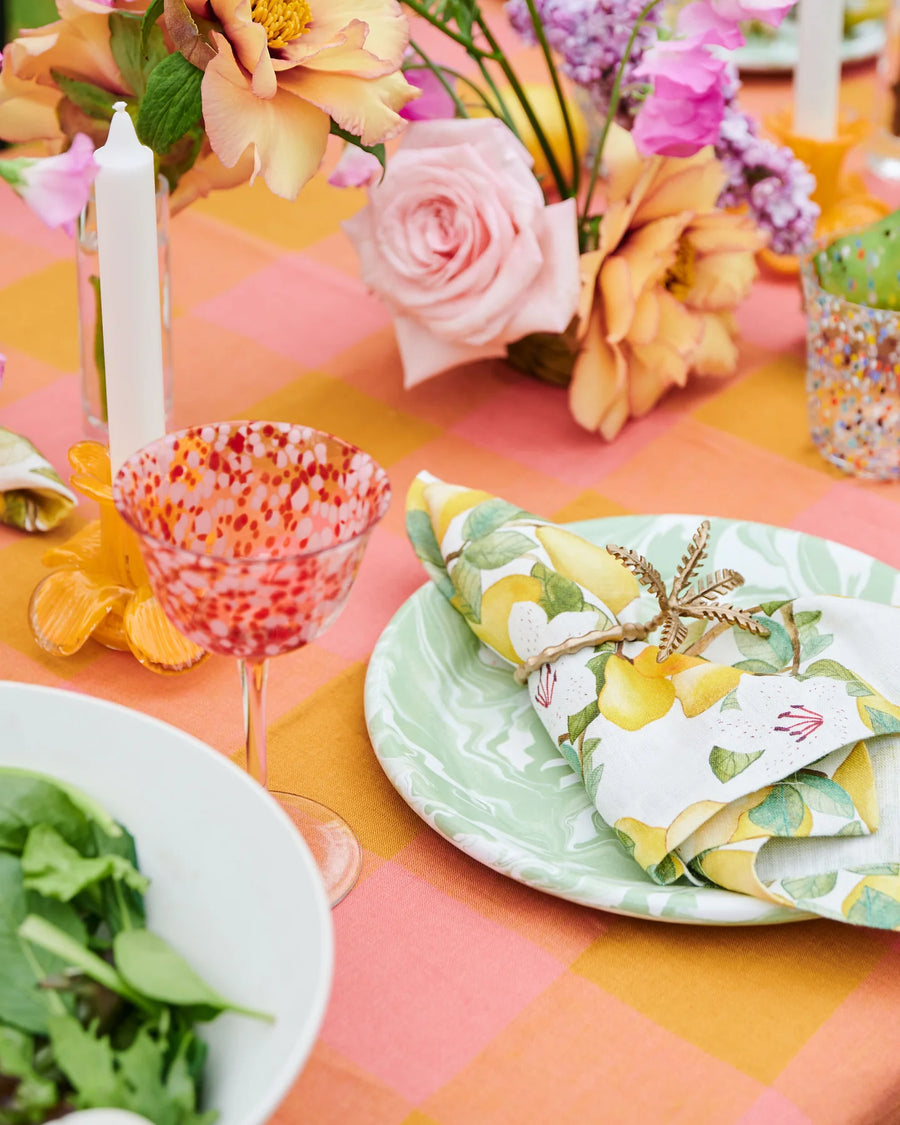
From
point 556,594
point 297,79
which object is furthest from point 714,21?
point 556,594

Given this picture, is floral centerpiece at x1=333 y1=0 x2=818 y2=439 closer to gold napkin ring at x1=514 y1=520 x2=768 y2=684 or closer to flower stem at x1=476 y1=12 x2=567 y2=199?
flower stem at x1=476 y1=12 x2=567 y2=199

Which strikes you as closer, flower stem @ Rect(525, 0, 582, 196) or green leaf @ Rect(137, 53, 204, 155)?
green leaf @ Rect(137, 53, 204, 155)

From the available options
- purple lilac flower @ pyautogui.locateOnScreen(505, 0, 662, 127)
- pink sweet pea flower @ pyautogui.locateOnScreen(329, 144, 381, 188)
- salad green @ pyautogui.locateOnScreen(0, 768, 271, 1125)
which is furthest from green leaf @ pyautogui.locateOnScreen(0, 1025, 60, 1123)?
purple lilac flower @ pyautogui.locateOnScreen(505, 0, 662, 127)

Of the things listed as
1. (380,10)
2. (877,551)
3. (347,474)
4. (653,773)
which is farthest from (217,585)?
(877,551)

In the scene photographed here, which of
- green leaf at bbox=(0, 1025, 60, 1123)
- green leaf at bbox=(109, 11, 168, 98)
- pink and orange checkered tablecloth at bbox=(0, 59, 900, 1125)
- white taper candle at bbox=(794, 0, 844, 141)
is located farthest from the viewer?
white taper candle at bbox=(794, 0, 844, 141)

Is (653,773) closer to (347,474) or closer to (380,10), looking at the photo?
(347,474)

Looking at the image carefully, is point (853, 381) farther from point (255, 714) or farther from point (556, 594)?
point (255, 714)

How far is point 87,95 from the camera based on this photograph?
2.45ft

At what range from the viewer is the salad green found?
0.40 meters

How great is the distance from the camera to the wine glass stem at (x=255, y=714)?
541 millimetres

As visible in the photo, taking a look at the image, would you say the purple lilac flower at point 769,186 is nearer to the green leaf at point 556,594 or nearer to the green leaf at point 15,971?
the green leaf at point 556,594

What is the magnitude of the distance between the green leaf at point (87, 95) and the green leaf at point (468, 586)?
31cm

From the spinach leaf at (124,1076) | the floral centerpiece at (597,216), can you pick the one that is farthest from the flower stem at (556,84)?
the spinach leaf at (124,1076)

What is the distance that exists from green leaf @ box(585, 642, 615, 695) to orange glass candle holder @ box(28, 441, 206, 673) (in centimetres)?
21
